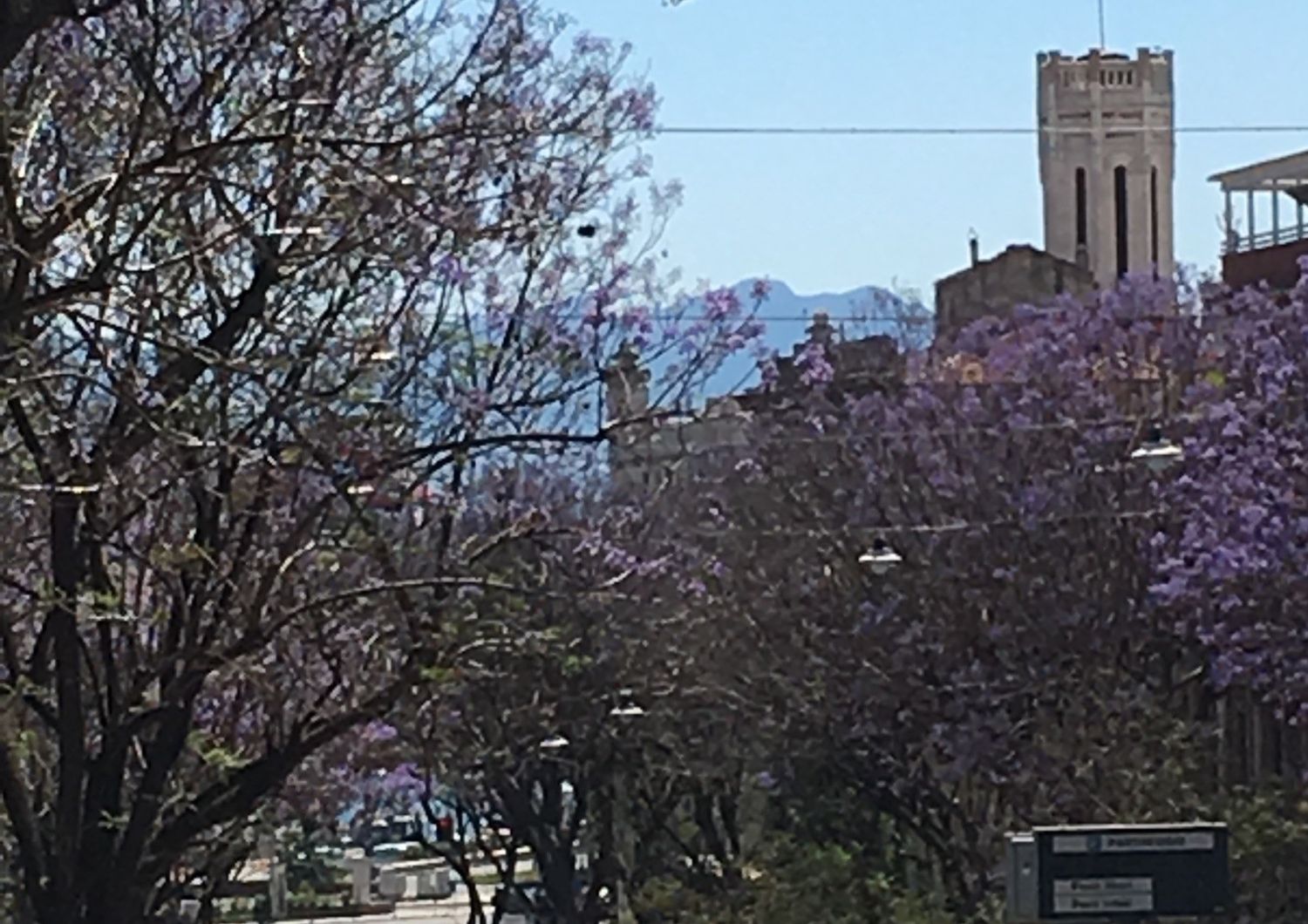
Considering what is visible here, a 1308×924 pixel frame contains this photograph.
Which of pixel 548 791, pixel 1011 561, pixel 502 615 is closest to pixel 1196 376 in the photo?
pixel 1011 561

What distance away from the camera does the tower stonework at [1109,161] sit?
79.4 m

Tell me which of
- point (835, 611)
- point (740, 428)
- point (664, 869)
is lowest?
point (664, 869)

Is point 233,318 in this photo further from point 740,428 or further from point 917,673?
point 740,428

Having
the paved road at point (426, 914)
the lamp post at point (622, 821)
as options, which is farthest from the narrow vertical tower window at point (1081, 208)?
the lamp post at point (622, 821)

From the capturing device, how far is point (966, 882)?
2970cm

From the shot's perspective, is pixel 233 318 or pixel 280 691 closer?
pixel 233 318

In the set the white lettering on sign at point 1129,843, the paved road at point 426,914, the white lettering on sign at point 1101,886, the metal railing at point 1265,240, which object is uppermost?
the metal railing at point 1265,240

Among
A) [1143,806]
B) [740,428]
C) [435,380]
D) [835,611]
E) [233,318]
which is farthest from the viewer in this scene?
[740,428]

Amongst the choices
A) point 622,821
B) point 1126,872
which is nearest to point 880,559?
point 1126,872

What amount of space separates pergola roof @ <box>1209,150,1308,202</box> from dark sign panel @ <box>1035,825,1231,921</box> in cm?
3251

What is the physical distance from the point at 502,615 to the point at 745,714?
16.1 m

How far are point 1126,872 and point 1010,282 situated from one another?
38005mm

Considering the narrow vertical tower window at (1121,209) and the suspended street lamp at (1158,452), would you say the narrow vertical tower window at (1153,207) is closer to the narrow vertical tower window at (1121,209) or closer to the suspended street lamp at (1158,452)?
the narrow vertical tower window at (1121,209)

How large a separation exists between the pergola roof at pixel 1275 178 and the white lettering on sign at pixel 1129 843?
3249 cm
